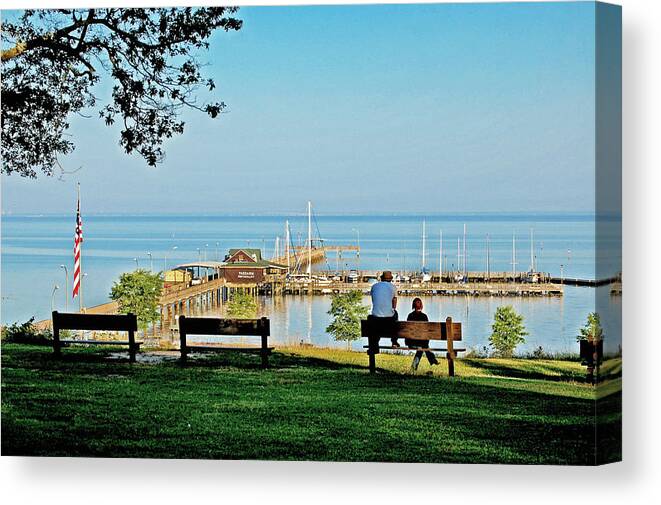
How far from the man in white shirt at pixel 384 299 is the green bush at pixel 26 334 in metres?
3.65

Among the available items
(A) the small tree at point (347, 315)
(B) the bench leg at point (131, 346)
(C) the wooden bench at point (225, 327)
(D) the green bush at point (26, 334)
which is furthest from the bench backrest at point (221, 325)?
(D) the green bush at point (26, 334)

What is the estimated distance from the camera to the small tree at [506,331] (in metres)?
14.5

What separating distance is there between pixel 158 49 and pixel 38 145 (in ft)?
5.51

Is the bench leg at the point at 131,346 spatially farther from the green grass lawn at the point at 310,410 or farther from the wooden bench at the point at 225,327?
the wooden bench at the point at 225,327

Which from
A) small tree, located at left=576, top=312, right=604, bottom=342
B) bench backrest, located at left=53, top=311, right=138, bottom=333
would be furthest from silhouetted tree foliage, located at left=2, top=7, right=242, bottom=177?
small tree, located at left=576, top=312, right=604, bottom=342

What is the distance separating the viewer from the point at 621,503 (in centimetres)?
1377

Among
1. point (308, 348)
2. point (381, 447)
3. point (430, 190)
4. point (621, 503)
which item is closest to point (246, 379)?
point (308, 348)

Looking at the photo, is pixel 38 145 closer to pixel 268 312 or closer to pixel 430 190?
pixel 268 312

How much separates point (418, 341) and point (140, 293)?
3.09 m

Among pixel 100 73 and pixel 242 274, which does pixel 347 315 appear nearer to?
pixel 242 274

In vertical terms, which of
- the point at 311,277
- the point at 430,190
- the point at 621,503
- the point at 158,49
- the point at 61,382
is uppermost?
the point at 158,49

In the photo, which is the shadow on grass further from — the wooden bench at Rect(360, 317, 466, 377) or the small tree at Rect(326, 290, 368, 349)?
the small tree at Rect(326, 290, 368, 349)

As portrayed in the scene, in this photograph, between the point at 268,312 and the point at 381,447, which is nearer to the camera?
the point at 381,447

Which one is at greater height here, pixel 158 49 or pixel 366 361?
pixel 158 49
